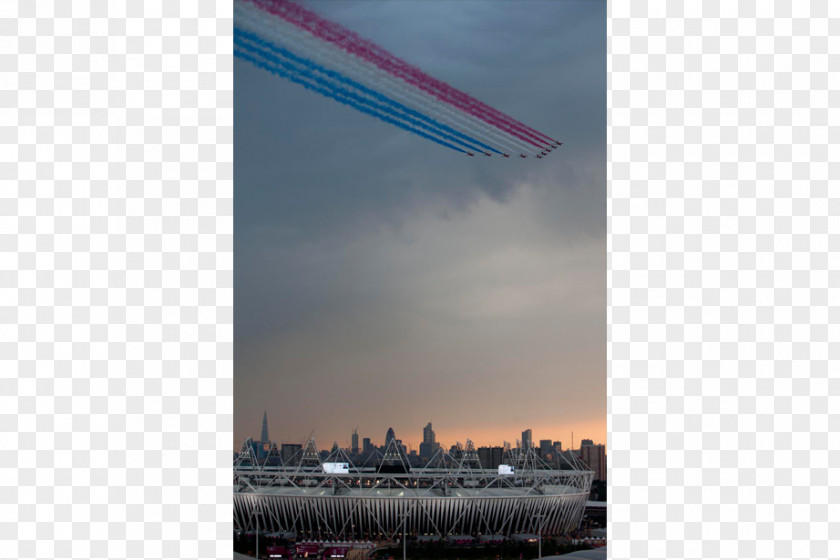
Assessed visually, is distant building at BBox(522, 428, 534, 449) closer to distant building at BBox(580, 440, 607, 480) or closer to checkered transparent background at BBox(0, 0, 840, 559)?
distant building at BBox(580, 440, 607, 480)

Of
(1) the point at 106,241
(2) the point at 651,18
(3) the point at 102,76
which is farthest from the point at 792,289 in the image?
(3) the point at 102,76

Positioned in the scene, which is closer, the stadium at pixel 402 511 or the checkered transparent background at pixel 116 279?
the checkered transparent background at pixel 116 279

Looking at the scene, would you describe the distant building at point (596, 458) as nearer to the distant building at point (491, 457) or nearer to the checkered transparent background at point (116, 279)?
the distant building at point (491, 457)

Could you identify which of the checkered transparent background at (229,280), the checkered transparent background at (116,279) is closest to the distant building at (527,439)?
the checkered transparent background at (229,280)

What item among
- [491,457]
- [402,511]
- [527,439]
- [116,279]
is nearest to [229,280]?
[116,279]

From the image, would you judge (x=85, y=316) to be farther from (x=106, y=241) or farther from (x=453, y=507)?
(x=453, y=507)

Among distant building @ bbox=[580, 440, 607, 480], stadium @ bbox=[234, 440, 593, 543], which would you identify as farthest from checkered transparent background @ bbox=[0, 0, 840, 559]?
distant building @ bbox=[580, 440, 607, 480]

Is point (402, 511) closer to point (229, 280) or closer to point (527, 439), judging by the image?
point (527, 439)
